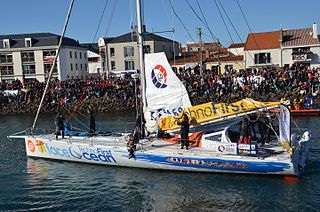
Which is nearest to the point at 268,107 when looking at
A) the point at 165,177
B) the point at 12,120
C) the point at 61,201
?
the point at 165,177

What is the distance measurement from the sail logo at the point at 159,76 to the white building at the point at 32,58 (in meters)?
58.0

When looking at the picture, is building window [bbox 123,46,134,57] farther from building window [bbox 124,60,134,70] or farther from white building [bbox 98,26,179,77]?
building window [bbox 124,60,134,70]

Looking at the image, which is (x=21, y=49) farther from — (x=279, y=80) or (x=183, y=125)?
(x=183, y=125)

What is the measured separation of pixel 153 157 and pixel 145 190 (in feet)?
8.00

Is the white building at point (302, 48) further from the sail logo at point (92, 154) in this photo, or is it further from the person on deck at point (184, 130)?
the sail logo at point (92, 154)

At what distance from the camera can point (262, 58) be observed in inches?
2430

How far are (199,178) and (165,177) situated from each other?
68.8 inches

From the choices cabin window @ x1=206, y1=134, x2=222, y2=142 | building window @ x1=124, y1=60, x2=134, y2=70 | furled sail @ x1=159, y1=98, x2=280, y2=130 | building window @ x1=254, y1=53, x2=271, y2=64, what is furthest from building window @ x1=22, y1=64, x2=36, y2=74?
cabin window @ x1=206, y1=134, x2=222, y2=142

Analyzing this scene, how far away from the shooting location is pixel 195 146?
2066 centimetres

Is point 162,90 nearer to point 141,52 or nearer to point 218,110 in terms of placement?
point 141,52

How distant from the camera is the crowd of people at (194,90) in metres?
42.8

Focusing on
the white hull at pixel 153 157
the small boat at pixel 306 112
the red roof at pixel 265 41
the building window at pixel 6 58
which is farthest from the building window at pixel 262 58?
the building window at pixel 6 58

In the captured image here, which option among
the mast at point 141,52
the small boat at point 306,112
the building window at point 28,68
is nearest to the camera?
the mast at point 141,52

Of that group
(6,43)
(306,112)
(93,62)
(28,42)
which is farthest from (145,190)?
(93,62)
